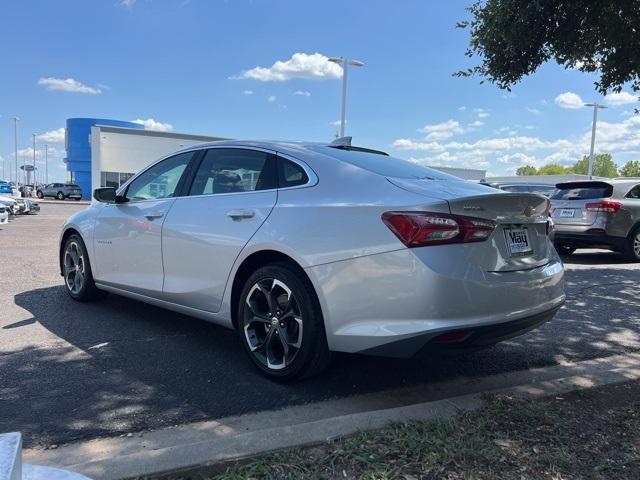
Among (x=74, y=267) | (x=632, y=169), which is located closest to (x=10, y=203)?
(x=74, y=267)

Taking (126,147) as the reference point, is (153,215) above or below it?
below

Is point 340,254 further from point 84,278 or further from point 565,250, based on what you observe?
point 565,250

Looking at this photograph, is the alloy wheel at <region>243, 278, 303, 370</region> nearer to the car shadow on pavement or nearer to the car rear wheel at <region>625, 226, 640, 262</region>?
the car shadow on pavement

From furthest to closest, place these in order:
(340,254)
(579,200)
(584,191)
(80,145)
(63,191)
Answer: (80,145), (63,191), (584,191), (579,200), (340,254)

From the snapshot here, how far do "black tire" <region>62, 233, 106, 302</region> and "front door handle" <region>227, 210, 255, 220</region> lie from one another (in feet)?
7.68

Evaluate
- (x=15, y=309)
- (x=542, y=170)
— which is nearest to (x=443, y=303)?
(x=15, y=309)

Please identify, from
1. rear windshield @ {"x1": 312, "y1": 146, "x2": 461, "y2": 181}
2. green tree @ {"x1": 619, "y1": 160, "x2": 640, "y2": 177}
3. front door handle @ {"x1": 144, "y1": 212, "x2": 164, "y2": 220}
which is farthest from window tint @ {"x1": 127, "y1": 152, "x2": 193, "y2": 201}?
green tree @ {"x1": 619, "y1": 160, "x2": 640, "y2": 177}

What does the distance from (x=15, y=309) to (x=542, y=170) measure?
128852 millimetres

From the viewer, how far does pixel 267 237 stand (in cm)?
348

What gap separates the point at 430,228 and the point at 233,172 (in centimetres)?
180

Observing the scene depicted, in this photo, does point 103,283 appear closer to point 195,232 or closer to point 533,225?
point 195,232

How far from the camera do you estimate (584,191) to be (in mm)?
10094

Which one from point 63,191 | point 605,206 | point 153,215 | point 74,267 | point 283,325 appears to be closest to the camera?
point 283,325

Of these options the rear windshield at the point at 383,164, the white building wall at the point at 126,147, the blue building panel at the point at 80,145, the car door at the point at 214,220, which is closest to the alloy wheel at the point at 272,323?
the car door at the point at 214,220
